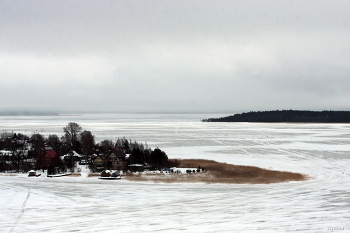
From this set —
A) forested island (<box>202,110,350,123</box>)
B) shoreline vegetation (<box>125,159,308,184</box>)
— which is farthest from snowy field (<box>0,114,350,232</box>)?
forested island (<box>202,110,350,123</box>)

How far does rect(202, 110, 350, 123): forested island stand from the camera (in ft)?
503

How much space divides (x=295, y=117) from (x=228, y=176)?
468 feet

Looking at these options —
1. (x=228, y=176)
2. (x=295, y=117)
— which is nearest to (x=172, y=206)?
(x=228, y=176)

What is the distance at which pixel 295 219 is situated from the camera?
48.0ft

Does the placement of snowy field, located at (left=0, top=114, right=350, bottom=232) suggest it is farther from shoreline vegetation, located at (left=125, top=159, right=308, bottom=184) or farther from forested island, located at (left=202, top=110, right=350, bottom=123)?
forested island, located at (left=202, top=110, right=350, bottom=123)

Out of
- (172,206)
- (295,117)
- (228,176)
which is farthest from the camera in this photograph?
(295,117)

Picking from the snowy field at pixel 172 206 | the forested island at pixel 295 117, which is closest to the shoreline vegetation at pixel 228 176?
the snowy field at pixel 172 206

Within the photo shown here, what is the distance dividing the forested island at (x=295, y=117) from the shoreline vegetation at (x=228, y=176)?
135507 mm

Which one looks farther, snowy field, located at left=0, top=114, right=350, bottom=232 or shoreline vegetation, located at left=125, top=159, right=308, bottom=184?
shoreline vegetation, located at left=125, top=159, right=308, bottom=184

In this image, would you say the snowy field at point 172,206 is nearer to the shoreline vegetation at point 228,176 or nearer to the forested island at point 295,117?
the shoreline vegetation at point 228,176

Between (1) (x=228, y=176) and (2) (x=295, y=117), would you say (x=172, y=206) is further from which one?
(2) (x=295, y=117)

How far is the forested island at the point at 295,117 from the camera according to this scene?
503 feet

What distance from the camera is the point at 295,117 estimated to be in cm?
15938

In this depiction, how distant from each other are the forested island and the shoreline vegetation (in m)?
136
